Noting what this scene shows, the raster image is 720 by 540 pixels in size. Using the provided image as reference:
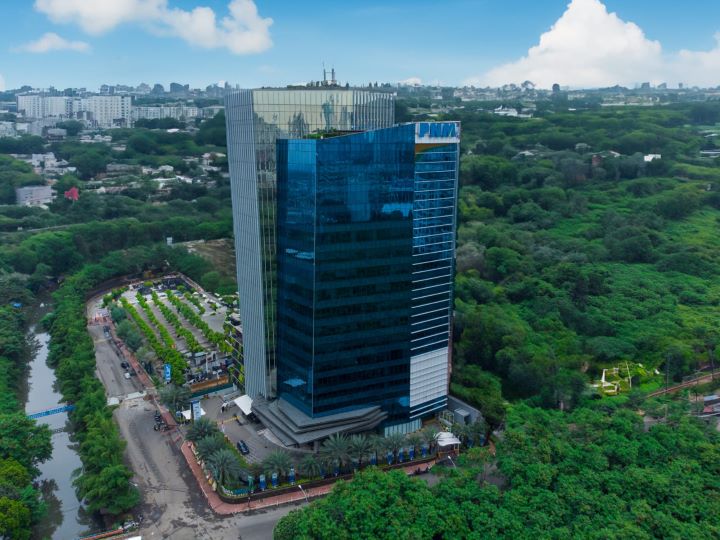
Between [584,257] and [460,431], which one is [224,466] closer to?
[460,431]

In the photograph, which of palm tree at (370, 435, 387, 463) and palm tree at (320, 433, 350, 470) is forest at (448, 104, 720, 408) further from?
palm tree at (320, 433, 350, 470)

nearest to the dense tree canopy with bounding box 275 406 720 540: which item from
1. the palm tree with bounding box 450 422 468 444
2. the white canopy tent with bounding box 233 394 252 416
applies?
the palm tree with bounding box 450 422 468 444

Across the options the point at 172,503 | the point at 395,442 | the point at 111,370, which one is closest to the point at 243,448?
the point at 172,503

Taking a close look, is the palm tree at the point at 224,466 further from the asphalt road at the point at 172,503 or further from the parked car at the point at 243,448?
the parked car at the point at 243,448

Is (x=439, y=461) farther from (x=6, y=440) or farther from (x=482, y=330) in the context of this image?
(x=6, y=440)

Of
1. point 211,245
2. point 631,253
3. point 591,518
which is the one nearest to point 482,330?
point 591,518
